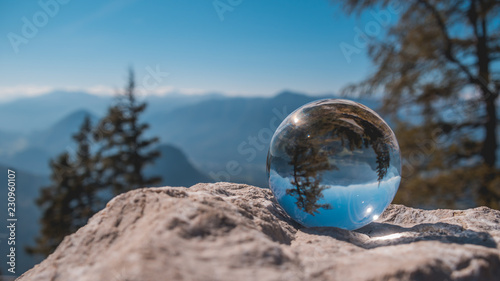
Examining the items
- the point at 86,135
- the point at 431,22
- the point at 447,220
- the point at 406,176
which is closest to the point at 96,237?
the point at 447,220

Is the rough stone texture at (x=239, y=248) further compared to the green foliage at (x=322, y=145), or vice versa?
the green foliage at (x=322, y=145)

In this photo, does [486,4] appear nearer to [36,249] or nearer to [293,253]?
[293,253]

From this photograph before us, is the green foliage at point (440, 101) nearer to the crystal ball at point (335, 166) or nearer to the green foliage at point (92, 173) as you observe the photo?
the crystal ball at point (335, 166)

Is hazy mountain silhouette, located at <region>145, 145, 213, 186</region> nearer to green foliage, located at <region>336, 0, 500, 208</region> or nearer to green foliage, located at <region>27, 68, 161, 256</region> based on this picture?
green foliage, located at <region>27, 68, 161, 256</region>

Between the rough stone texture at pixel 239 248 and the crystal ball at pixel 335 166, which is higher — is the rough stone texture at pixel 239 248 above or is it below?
below

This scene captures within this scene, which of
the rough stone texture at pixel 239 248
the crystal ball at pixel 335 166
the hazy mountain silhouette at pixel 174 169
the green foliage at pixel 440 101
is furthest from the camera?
the hazy mountain silhouette at pixel 174 169

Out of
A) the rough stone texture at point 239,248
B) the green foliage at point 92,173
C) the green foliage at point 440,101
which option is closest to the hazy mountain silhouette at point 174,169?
the green foliage at point 92,173

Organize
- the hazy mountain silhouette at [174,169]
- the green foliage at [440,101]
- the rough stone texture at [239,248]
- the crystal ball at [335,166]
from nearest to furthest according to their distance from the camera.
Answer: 1. the rough stone texture at [239,248]
2. the crystal ball at [335,166]
3. the green foliage at [440,101]
4. the hazy mountain silhouette at [174,169]

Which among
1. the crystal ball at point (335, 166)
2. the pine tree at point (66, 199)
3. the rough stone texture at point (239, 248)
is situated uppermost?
the crystal ball at point (335, 166)
